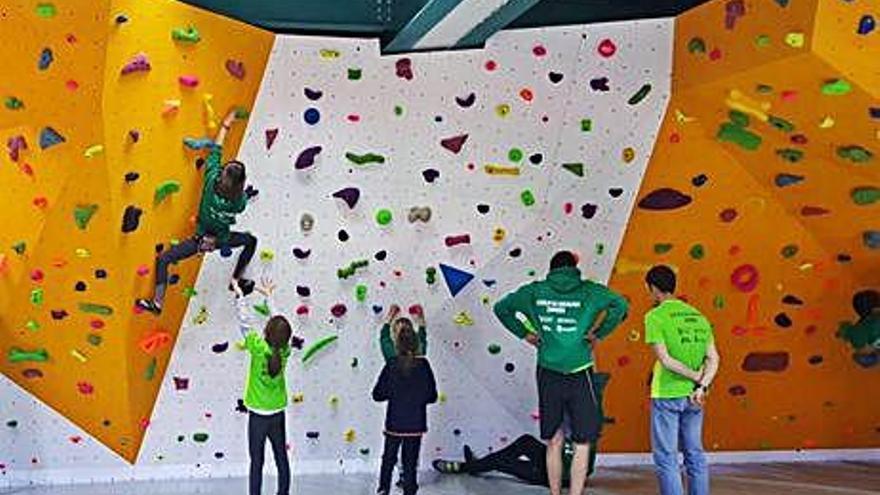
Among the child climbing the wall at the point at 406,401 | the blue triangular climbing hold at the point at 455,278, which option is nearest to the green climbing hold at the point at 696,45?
the blue triangular climbing hold at the point at 455,278

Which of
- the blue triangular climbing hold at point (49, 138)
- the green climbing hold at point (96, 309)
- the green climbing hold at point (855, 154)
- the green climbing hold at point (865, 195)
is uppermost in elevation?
the green climbing hold at point (855, 154)

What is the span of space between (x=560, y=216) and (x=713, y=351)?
1.96 metres

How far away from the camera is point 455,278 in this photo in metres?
6.92

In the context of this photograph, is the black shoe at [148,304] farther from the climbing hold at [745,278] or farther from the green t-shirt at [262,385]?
the climbing hold at [745,278]

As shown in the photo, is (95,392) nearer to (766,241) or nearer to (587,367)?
(587,367)

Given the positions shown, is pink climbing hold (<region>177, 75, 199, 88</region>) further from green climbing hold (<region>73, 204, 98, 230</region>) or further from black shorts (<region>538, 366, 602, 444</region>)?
black shorts (<region>538, 366, 602, 444</region>)

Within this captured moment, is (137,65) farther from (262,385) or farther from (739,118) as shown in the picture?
(739,118)

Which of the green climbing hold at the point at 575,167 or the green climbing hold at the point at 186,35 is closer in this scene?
the green climbing hold at the point at 186,35

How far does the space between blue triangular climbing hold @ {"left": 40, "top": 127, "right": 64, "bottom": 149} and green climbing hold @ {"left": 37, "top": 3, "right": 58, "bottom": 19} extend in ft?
2.04

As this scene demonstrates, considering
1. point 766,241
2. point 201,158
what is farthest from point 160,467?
point 766,241

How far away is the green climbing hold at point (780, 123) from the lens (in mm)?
6195

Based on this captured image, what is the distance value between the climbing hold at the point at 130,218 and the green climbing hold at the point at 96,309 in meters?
0.49

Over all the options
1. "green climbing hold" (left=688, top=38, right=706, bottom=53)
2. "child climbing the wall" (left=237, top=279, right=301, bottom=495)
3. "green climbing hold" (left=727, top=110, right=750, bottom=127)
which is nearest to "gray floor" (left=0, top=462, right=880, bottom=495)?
"child climbing the wall" (left=237, top=279, right=301, bottom=495)

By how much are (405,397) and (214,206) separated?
154 centimetres
